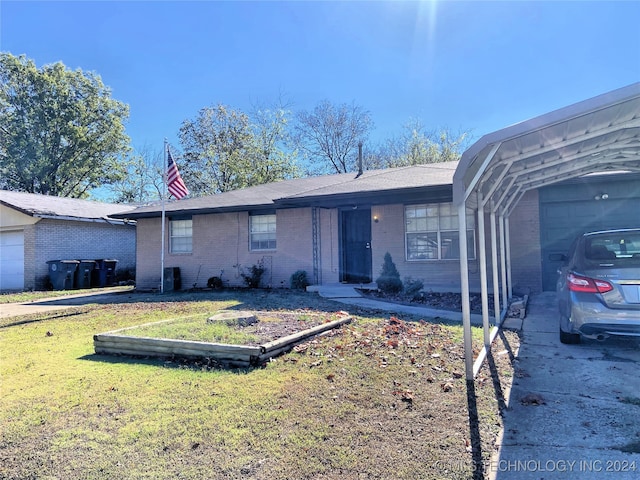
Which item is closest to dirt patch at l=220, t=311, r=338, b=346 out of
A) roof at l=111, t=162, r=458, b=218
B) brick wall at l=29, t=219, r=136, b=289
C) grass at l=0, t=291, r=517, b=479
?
grass at l=0, t=291, r=517, b=479

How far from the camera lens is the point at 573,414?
130 inches

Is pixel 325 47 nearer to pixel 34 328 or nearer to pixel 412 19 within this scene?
pixel 412 19

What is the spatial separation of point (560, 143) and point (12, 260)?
19.7 m

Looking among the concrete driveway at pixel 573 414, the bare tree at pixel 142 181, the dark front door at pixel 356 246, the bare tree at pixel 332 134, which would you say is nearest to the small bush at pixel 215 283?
the dark front door at pixel 356 246

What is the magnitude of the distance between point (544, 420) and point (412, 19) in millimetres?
10340

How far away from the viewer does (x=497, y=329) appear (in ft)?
19.8

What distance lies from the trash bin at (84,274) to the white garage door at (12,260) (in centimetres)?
226

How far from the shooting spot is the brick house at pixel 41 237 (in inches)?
623

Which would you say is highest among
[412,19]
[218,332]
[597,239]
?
[412,19]

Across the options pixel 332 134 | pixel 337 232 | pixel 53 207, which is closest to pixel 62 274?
pixel 53 207

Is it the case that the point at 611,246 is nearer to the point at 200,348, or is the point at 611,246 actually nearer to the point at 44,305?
the point at 200,348

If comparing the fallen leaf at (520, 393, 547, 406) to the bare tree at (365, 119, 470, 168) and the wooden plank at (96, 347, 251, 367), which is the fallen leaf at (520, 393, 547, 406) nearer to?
the wooden plank at (96, 347, 251, 367)

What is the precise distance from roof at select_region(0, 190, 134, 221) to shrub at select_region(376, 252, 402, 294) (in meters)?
10.4

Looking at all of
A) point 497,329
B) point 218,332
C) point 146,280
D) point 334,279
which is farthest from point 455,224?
point 146,280
